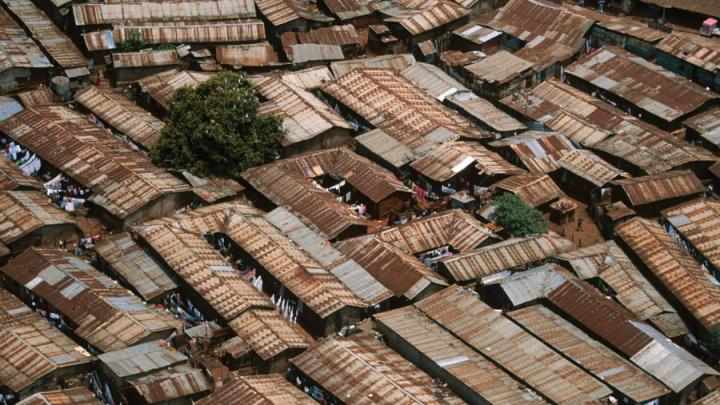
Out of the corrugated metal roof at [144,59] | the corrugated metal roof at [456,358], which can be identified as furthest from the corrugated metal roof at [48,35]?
the corrugated metal roof at [456,358]

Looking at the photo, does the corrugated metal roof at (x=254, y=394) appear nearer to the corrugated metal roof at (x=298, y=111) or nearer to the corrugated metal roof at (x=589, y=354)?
the corrugated metal roof at (x=589, y=354)

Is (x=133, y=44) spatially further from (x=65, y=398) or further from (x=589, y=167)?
(x=65, y=398)

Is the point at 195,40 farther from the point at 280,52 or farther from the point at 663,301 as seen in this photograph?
the point at 663,301

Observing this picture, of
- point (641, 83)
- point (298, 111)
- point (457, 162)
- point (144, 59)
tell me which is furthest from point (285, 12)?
point (641, 83)

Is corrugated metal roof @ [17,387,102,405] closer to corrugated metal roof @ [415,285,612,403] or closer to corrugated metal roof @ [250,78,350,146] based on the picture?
corrugated metal roof @ [415,285,612,403]

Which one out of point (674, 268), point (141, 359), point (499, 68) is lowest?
point (674, 268)

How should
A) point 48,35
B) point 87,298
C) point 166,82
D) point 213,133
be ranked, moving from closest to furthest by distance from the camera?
point 87,298 → point 213,133 → point 166,82 → point 48,35

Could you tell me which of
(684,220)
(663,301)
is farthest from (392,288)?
(684,220)
